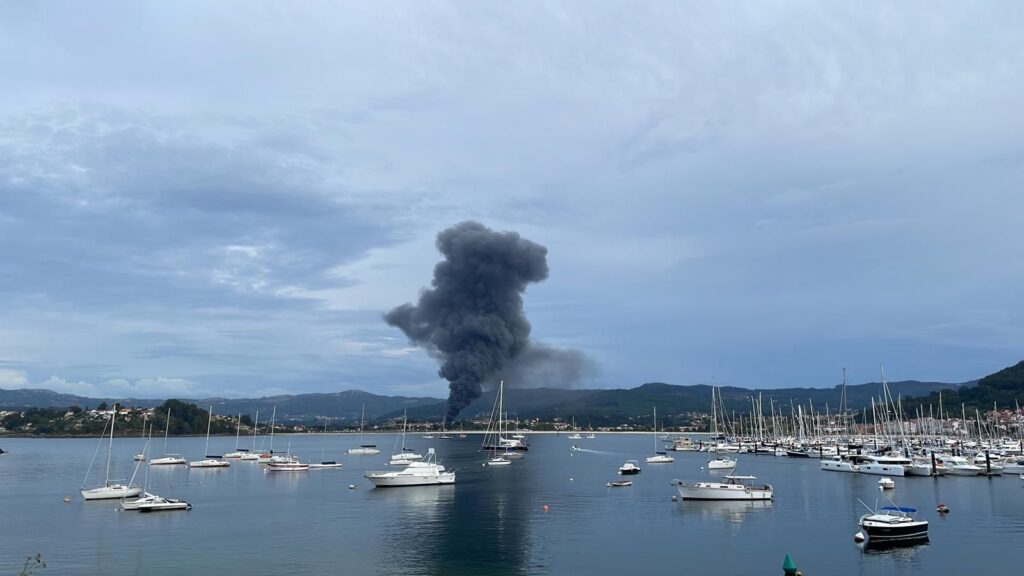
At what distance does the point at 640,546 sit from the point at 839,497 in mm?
31319

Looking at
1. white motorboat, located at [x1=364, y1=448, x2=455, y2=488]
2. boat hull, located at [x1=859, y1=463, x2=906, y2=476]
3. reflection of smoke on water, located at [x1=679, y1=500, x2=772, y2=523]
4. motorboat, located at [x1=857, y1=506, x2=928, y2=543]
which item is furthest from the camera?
boat hull, located at [x1=859, y1=463, x2=906, y2=476]

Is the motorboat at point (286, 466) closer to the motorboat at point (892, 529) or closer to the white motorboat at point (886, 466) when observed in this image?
the white motorboat at point (886, 466)

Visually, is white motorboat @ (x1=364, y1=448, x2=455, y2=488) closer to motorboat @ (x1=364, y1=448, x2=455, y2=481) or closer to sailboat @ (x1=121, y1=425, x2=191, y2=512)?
motorboat @ (x1=364, y1=448, x2=455, y2=481)

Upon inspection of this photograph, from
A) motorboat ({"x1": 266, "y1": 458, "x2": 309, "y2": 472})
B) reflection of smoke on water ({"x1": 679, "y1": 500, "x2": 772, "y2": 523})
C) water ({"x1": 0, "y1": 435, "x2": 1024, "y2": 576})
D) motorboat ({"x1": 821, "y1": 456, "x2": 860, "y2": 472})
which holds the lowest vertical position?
water ({"x1": 0, "y1": 435, "x2": 1024, "y2": 576})

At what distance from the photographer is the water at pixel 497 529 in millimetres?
35375

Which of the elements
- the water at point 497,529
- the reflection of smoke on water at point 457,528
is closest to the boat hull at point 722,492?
the water at point 497,529

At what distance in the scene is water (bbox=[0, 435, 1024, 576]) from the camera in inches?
1393

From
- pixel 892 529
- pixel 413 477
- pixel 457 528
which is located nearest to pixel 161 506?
pixel 413 477

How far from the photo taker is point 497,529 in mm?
45656

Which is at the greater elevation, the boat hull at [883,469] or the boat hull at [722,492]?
the boat hull at [883,469]

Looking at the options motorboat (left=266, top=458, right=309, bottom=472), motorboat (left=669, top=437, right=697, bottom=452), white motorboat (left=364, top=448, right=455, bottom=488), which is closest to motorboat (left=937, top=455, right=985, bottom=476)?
white motorboat (left=364, top=448, right=455, bottom=488)

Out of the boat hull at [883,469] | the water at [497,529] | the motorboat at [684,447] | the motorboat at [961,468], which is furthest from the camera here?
the motorboat at [684,447]

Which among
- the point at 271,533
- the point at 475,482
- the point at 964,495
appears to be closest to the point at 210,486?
the point at 475,482

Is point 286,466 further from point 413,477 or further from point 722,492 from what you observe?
point 722,492
